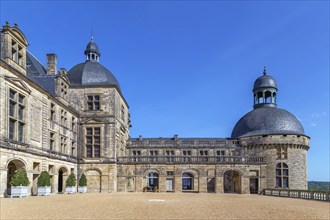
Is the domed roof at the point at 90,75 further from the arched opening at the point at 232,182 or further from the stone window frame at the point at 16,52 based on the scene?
the arched opening at the point at 232,182

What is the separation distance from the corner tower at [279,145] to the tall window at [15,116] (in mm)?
23884

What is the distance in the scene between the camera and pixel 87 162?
31.4 m

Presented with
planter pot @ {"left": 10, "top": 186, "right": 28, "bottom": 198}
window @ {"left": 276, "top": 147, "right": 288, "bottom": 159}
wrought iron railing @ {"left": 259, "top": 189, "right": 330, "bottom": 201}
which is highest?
window @ {"left": 276, "top": 147, "right": 288, "bottom": 159}

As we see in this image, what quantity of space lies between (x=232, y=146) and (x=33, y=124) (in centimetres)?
2510

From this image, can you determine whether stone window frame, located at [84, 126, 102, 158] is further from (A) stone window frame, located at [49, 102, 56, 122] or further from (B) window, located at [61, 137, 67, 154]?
(A) stone window frame, located at [49, 102, 56, 122]

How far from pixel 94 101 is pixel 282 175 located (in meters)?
21.8

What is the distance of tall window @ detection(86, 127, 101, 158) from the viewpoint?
3170cm

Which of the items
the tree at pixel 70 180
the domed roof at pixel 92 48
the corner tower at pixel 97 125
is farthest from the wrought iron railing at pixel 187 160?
the domed roof at pixel 92 48

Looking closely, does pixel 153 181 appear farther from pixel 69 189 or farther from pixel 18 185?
pixel 18 185

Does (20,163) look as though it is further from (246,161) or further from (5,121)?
(246,161)

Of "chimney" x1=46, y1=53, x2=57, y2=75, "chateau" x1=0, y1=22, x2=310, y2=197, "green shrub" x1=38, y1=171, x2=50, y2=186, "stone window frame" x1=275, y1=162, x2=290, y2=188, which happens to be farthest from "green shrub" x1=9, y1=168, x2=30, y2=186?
"stone window frame" x1=275, y1=162, x2=290, y2=188

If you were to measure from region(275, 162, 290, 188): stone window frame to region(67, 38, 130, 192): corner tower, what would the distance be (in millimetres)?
17761

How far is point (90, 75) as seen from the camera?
32.9 m

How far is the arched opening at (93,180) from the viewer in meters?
31.0
